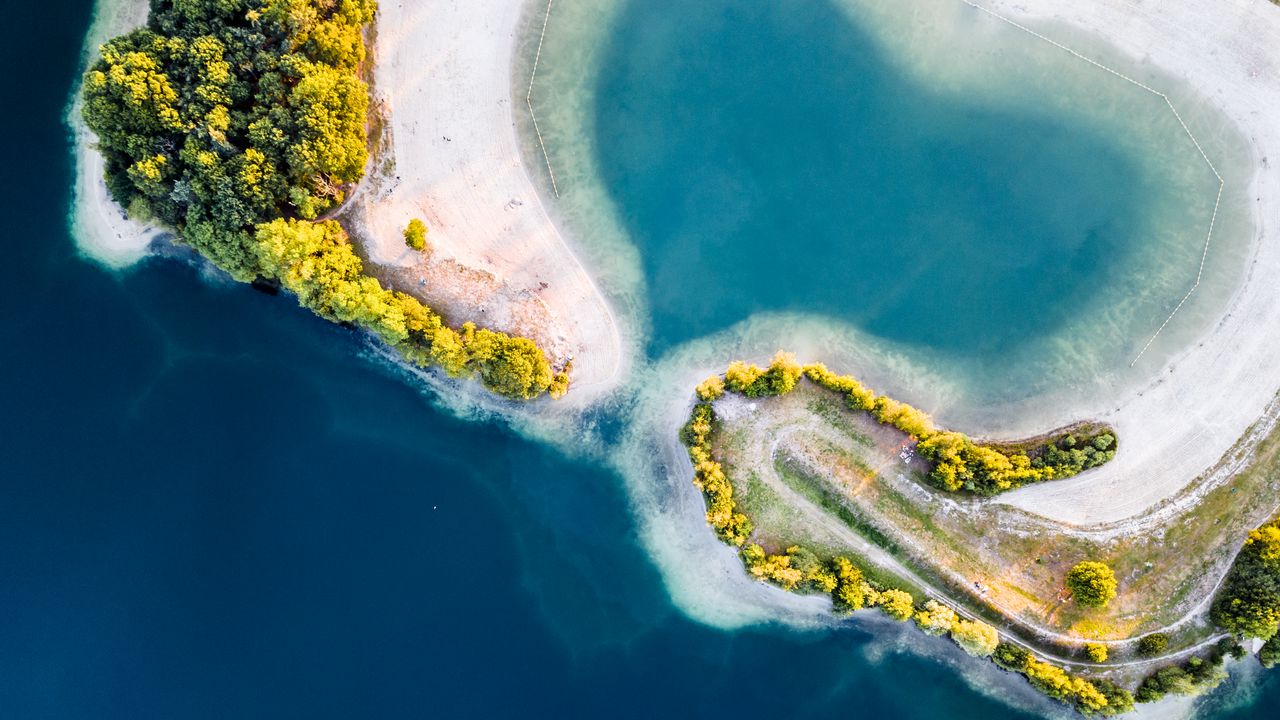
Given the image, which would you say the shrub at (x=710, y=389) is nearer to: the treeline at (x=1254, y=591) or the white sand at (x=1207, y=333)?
the white sand at (x=1207, y=333)

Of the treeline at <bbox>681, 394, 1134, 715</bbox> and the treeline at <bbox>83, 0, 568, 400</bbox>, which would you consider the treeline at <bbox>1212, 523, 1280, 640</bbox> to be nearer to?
the treeline at <bbox>681, 394, 1134, 715</bbox>

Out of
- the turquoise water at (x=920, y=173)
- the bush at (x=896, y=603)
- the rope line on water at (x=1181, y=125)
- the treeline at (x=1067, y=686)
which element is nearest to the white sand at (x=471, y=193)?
the turquoise water at (x=920, y=173)

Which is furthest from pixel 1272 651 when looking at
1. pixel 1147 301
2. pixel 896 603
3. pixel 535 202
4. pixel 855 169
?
pixel 535 202

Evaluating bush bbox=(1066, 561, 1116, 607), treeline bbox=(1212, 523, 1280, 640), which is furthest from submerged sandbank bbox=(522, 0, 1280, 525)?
treeline bbox=(1212, 523, 1280, 640)

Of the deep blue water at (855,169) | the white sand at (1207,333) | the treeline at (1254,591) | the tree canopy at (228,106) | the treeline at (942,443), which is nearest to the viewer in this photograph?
the tree canopy at (228,106)

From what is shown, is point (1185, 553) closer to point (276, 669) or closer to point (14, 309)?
point (276, 669)

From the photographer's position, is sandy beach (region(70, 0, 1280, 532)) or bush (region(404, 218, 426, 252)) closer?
bush (region(404, 218, 426, 252))

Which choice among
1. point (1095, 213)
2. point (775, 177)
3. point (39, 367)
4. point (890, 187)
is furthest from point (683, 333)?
point (39, 367)

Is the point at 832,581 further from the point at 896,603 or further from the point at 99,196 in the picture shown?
the point at 99,196

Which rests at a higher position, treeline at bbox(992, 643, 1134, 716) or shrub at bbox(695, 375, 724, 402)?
shrub at bbox(695, 375, 724, 402)
